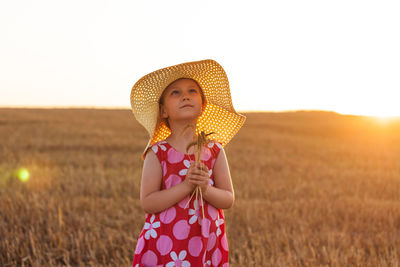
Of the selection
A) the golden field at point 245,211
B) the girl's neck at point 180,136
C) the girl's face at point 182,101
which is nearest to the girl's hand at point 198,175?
the girl's neck at point 180,136

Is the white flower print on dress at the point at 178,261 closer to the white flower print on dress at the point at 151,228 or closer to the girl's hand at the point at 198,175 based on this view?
the white flower print on dress at the point at 151,228

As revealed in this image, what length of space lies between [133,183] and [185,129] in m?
5.34

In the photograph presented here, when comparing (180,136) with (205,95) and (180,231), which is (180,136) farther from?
(180,231)

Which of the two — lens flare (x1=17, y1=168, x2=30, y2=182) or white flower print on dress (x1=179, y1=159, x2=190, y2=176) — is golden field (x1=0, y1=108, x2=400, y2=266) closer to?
lens flare (x1=17, y1=168, x2=30, y2=182)

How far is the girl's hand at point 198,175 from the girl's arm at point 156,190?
0.19 feet

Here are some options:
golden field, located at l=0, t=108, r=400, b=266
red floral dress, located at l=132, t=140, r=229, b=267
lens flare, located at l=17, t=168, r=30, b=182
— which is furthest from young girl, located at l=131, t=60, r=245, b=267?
lens flare, located at l=17, t=168, r=30, b=182

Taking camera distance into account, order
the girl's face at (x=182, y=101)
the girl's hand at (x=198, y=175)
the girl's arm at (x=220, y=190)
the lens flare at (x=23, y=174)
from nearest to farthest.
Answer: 1. the girl's hand at (x=198, y=175)
2. the girl's arm at (x=220, y=190)
3. the girl's face at (x=182, y=101)
4. the lens flare at (x=23, y=174)

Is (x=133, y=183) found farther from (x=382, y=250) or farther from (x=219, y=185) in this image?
(x=219, y=185)

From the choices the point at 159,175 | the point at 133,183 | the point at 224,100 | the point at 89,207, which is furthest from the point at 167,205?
the point at 133,183

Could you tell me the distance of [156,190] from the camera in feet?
7.09

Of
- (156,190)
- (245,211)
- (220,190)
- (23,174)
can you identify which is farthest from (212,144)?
(23,174)

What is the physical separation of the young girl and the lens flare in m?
6.00

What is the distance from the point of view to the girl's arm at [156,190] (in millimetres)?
2064

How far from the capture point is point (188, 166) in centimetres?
219
